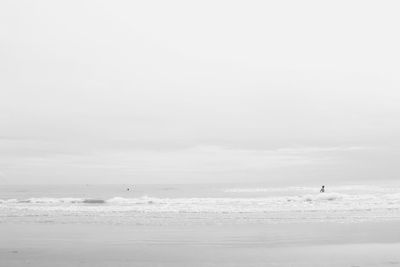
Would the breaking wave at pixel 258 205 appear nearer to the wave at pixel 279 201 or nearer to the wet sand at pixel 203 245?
the wave at pixel 279 201

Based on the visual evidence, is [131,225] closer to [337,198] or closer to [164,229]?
[164,229]

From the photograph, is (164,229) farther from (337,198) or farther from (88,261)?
(337,198)

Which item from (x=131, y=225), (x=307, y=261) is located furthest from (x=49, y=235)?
Answer: (x=307, y=261)

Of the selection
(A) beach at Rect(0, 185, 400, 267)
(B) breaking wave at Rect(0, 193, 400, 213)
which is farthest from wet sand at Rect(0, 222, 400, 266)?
(B) breaking wave at Rect(0, 193, 400, 213)

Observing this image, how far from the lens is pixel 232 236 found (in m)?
17.6

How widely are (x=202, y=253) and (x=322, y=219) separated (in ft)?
36.6

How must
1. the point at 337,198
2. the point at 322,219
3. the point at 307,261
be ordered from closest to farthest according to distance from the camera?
1. the point at 307,261
2. the point at 322,219
3. the point at 337,198

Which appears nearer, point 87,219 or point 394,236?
point 394,236

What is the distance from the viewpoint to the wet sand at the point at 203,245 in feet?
42.5

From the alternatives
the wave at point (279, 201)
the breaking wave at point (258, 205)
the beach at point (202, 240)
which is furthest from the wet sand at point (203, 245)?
the wave at point (279, 201)

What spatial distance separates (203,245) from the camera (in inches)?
612

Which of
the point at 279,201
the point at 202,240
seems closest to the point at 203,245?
the point at 202,240

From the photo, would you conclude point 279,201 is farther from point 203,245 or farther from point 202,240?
point 203,245

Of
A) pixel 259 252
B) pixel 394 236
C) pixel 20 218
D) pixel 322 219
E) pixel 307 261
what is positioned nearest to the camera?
pixel 307 261
